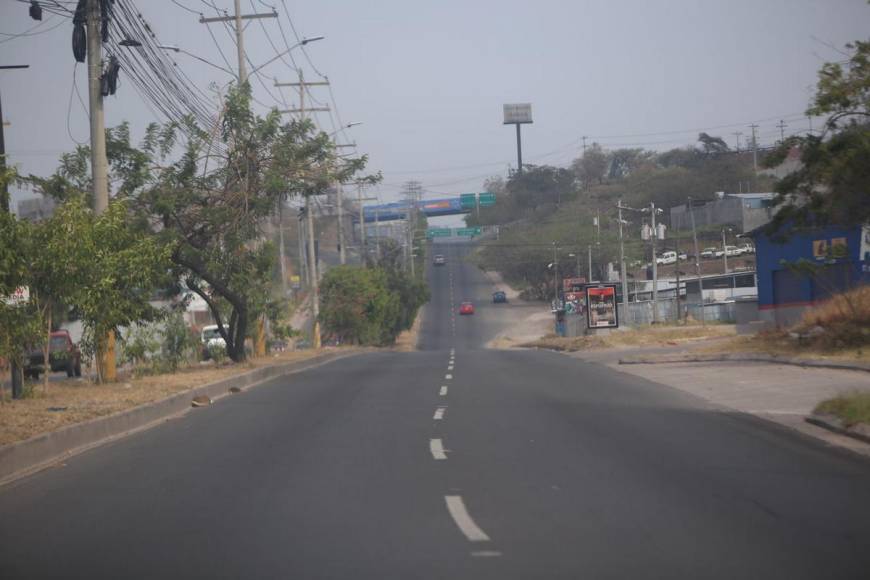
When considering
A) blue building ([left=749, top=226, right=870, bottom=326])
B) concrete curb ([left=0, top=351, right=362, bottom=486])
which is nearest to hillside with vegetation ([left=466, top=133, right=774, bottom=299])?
blue building ([left=749, top=226, right=870, bottom=326])

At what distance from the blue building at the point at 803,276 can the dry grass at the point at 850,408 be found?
16.4 metres

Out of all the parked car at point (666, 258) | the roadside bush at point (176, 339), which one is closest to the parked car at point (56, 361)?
the roadside bush at point (176, 339)

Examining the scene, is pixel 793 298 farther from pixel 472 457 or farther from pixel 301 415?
pixel 472 457

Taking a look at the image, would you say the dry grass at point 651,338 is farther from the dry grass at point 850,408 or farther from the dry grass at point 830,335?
the dry grass at point 850,408

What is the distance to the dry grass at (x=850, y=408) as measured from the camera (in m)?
12.9

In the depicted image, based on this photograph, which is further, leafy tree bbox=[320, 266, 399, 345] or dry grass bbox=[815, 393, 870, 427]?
leafy tree bbox=[320, 266, 399, 345]

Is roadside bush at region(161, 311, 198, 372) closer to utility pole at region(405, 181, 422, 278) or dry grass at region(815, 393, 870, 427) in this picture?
dry grass at region(815, 393, 870, 427)

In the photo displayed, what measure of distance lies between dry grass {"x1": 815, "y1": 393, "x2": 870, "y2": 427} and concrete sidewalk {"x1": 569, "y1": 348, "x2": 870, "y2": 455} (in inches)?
12.0

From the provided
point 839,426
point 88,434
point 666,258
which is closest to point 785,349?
point 839,426

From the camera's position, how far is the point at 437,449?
39.7 ft

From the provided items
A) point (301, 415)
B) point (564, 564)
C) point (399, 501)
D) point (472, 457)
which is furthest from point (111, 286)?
point (564, 564)

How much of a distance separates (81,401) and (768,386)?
13.2 m

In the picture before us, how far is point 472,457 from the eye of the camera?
11.4m

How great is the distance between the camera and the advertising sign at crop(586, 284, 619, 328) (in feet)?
176
